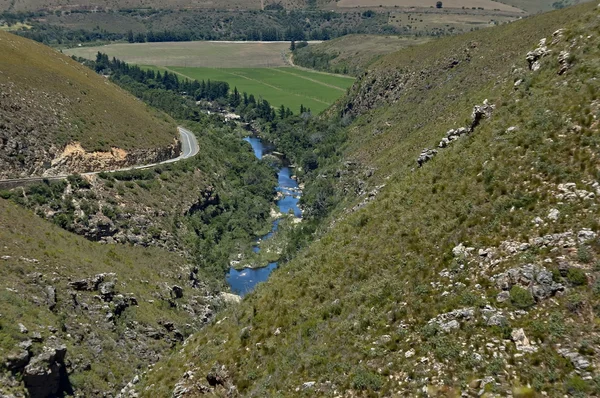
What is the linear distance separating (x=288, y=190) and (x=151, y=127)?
38.0 metres

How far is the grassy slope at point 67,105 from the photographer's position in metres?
88.0

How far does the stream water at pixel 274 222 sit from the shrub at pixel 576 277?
40940 mm

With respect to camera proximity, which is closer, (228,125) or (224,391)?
(224,391)

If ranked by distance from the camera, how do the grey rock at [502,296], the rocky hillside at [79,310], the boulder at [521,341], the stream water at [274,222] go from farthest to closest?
1. the stream water at [274,222]
2. the rocky hillside at [79,310]
3. the grey rock at [502,296]
4. the boulder at [521,341]

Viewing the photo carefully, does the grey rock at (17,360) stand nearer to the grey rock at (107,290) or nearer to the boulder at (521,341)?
the grey rock at (107,290)

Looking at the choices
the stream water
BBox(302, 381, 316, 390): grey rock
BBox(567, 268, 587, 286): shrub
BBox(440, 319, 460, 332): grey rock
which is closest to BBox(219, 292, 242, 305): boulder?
the stream water

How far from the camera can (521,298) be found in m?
22.3

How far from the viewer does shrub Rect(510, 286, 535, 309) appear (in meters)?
22.1

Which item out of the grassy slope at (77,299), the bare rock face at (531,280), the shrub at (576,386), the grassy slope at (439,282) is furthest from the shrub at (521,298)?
the grassy slope at (77,299)

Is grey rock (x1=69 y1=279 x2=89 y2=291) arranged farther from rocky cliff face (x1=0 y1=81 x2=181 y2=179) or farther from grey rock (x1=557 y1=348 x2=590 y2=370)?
grey rock (x1=557 y1=348 x2=590 y2=370)

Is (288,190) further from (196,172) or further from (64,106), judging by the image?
(64,106)

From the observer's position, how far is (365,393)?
2289cm

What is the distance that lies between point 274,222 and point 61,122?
44415 millimetres

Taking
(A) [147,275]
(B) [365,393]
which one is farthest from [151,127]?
(B) [365,393]
